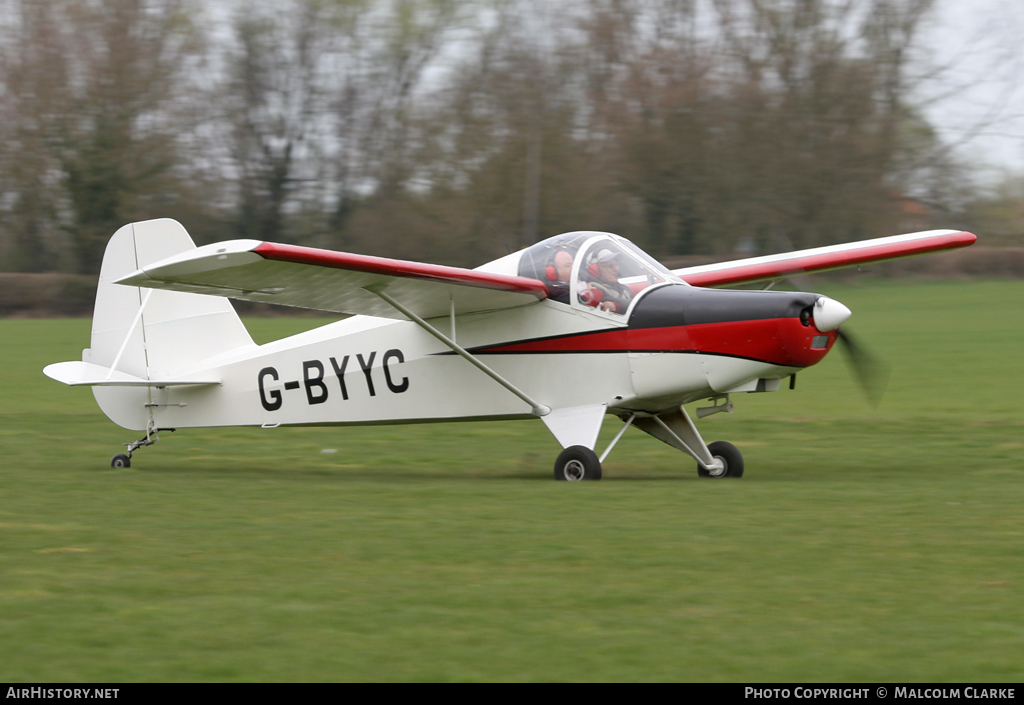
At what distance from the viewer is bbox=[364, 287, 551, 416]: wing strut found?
33.8 feet

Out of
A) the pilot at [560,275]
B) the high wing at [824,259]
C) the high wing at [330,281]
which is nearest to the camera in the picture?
the high wing at [330,281]

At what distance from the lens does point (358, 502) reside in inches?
364

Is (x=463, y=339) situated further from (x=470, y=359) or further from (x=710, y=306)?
(x=710, y=306)

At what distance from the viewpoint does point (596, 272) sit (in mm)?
10625

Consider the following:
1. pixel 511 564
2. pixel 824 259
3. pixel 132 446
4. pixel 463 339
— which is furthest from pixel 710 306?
pixel 132 446

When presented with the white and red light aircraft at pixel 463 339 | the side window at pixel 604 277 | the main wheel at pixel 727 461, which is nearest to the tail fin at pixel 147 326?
the white and red light aircraft at pixel 463 339

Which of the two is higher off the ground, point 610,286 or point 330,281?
point 330,281

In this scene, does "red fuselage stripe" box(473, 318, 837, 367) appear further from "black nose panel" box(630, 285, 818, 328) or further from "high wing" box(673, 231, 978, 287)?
"high wing" box(673, 231, 978, 287)

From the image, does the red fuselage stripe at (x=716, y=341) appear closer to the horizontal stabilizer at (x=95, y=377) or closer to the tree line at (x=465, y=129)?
the horizontal stabilizer at (x=95, y=377)

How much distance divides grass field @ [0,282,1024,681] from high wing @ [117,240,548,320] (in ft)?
5.50

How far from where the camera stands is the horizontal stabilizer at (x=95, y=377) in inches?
450

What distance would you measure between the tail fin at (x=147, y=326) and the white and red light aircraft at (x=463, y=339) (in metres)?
0.02

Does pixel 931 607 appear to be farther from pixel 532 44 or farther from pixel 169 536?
pixel 532 44

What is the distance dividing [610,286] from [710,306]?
0.97 meters
